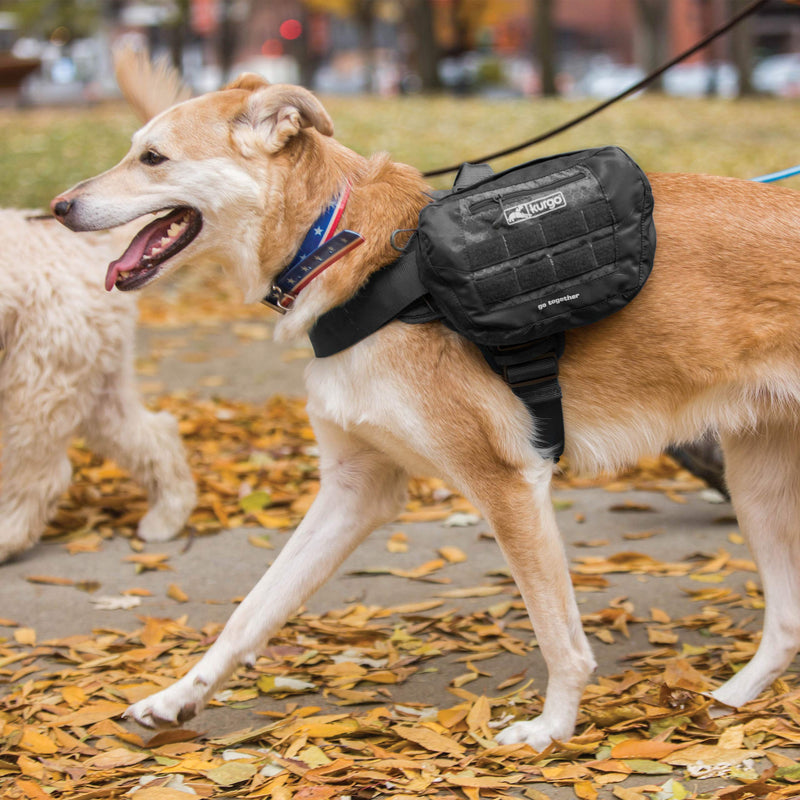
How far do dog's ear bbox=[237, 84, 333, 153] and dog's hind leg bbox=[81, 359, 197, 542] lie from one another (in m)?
2.03

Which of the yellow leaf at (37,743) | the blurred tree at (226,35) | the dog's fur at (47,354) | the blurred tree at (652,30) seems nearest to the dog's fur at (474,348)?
the yellow leaf at (37,743)

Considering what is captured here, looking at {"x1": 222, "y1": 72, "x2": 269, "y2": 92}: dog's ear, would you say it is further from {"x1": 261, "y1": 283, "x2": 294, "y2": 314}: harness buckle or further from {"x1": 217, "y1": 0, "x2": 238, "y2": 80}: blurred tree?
{"x1": 217, "y1": 0, "x2": 238, "y2": 80}: blurred tree

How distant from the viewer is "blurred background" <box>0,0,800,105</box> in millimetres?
29453

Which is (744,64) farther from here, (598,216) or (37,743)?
(37,743)

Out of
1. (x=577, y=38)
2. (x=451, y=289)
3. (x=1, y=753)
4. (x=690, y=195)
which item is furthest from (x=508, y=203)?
(x=577, y=38)

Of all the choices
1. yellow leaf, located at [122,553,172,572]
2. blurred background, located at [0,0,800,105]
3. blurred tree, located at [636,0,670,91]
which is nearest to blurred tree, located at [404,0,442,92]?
blurred background, located at [0,0,800,105]

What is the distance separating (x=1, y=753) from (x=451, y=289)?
194cm

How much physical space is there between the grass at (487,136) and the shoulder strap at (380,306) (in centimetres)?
1054

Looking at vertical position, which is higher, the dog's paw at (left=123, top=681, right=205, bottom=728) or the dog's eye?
the dog's eye

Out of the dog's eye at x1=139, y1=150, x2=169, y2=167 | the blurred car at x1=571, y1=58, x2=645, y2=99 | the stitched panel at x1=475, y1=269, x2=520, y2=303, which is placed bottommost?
→ the blurred car at x1=571, y1=58, x2=645, y2=99

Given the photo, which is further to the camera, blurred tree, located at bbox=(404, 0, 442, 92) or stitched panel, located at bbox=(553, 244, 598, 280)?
blurred tree, located at bbox=(404, 0, 442, 92)

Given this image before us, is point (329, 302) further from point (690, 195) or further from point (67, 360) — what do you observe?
point (67, 360)

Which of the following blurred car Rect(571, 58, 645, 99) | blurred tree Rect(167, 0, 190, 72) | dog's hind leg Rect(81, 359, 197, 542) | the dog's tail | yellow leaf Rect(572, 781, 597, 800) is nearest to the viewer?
yellow leaf Rect(572, 781, 597, 800)

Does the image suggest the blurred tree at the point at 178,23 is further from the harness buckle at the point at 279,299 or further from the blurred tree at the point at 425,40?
the harness buckle at the point at 279,299
